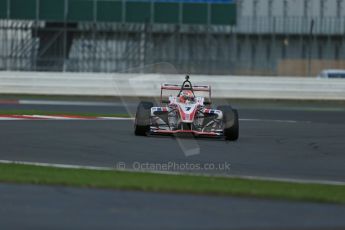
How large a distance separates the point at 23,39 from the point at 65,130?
1836 cm

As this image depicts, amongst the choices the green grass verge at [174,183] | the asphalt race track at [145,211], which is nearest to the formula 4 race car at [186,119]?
the green grass verge at [174,183]

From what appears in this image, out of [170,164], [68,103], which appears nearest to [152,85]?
[68,103]

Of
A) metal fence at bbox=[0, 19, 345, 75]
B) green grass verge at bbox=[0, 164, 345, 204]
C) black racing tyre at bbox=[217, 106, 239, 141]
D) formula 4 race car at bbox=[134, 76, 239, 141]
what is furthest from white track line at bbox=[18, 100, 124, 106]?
green grass verge at bbox=[0, 164, 345, 204]

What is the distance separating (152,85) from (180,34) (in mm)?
6330

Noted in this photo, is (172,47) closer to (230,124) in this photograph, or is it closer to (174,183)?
(230,124)

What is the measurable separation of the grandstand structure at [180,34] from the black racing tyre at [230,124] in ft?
59.4

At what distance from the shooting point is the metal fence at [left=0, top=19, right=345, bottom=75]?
3381cm

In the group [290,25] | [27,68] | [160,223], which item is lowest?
[160,223]

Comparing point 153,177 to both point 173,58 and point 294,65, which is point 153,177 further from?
point 294,65

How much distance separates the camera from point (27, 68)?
33281 mm

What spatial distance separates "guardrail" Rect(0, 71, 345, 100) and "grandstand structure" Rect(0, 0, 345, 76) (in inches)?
124

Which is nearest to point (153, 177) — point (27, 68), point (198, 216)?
point (198, 216)

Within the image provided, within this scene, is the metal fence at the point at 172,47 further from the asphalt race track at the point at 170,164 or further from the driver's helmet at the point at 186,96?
the driver's helmet at the point at 186,96

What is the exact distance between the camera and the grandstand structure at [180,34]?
3425cm
